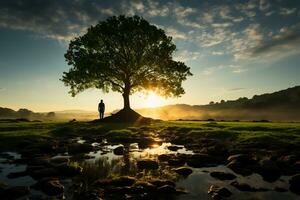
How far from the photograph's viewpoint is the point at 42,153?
24266 mm

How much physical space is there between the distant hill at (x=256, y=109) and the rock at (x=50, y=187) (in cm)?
13010

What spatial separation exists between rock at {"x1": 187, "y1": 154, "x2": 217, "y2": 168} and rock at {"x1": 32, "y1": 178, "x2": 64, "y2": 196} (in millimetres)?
8862

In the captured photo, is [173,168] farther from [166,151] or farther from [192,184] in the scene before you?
[166,151]

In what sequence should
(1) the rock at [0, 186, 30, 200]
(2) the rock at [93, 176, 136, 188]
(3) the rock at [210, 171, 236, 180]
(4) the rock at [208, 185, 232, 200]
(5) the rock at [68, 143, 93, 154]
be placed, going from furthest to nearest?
1. (5) the rock at [68, 143, 93, 154]
2. (3) the rock at [210, 171, 236, 180]
3. (2) the rock at [93, 176, 136, 188]
4. (4) the rock at [208, 185, 232, 200]
5. (1) the rock at [0, 186, 30, 200]

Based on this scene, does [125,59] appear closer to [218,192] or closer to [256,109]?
[218,192]

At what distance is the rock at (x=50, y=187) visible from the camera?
13.9m

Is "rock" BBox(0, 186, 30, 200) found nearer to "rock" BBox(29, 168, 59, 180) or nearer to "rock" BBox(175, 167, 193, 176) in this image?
"rock" BBox(29, 168, 59, 180)

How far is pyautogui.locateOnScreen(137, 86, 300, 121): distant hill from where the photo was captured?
14612cm

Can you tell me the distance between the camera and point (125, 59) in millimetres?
57938

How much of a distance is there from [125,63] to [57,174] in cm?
4206

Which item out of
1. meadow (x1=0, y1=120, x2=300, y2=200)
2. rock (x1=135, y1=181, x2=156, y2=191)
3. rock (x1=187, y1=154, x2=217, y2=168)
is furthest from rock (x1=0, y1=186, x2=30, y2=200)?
rock (x1=187, y1=154, x2=217, y2=168)

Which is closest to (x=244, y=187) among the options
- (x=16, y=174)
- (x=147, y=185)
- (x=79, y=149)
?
(x=147, y=185)

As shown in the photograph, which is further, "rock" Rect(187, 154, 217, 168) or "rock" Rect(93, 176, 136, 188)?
"rock" Rect(187, 154, 217, 168)

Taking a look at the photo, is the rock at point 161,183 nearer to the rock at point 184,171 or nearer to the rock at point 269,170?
the rock at point 184,171
